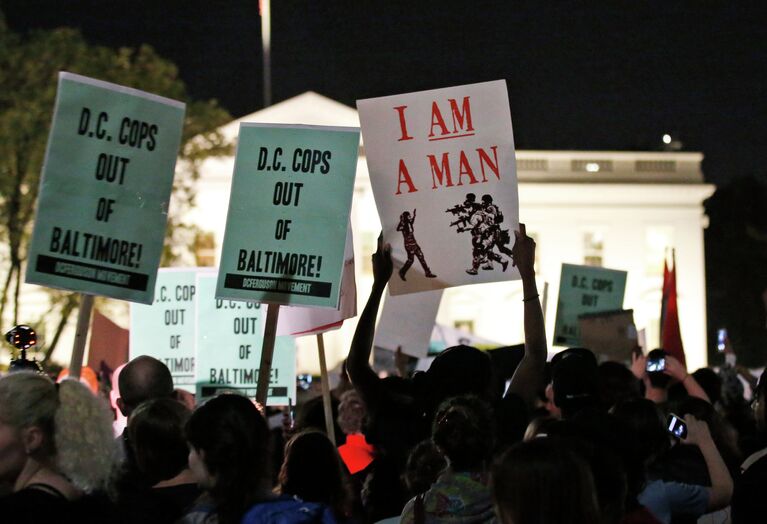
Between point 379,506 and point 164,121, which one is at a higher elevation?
point 164,121

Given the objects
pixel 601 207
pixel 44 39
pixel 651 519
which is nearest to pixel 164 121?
pixel 651 519

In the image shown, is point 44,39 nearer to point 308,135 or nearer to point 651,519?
point 308,135

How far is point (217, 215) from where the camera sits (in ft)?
174

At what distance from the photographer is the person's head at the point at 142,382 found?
4.85m

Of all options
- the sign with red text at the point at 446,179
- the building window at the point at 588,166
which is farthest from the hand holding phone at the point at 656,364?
the building window at the point at 588,166

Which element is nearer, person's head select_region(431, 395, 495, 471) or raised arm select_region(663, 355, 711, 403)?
person's head select_region(431, 395, 495, 471)

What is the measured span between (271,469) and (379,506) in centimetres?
163

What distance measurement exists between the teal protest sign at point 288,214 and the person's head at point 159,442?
1.35m

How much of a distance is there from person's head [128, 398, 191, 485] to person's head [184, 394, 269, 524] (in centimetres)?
52

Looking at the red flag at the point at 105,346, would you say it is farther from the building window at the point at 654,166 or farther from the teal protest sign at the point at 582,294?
the building window at the point at 654,166

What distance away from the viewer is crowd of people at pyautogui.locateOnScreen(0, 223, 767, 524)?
9.56ft

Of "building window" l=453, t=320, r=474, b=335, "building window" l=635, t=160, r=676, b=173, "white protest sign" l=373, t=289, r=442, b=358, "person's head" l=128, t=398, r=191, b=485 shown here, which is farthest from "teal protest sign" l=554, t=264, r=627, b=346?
"building window" l=635, t=160, r=676, b=173

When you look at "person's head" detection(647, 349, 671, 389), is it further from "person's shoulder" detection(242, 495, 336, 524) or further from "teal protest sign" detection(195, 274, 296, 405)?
"person's shoulder" detection(242, 495, 336, 524)

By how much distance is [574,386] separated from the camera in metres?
5.05
